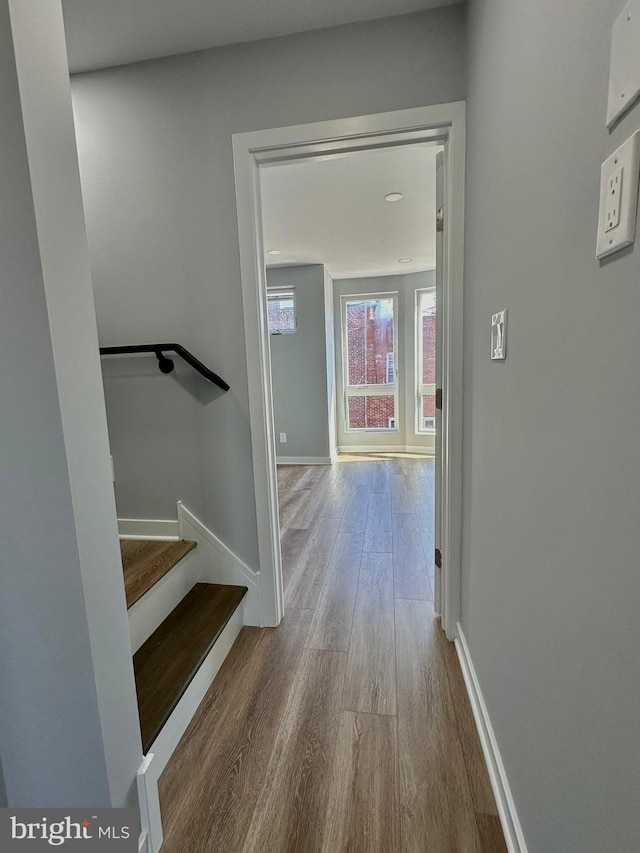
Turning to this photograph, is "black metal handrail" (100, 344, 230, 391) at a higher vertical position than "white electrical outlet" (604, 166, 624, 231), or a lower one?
lower

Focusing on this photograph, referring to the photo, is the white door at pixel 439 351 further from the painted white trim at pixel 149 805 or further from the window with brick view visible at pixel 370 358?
the window with brick view visible at pixel 370 358

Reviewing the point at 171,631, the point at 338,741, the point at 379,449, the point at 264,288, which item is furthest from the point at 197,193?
the point at 379,449

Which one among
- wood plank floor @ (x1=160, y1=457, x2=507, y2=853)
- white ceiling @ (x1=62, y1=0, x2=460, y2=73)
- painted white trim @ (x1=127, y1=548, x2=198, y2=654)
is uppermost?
white ceiling @ (x1=62, y1=0, x2=460, y2=73)

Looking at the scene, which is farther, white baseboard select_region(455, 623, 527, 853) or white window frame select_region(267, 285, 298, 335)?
white window frame select_region(267, 285, 298, 335)

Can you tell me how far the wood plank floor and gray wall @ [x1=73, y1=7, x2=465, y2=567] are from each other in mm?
503

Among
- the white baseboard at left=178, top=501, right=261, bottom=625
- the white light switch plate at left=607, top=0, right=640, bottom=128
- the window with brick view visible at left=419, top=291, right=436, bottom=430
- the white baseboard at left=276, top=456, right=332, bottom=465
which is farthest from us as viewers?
the window with brick view visible at left=419, top=291, right=436, bottom=430

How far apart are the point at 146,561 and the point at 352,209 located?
9.06ft

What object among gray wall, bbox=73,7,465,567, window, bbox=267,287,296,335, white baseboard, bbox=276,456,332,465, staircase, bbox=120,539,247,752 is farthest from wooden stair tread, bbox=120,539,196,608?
window, bbox=267,287,296,335

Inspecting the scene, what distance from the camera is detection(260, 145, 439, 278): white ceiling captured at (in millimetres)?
2262

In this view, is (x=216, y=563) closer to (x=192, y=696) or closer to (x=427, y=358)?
(x=192, y=696)

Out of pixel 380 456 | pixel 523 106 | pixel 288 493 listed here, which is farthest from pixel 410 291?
pixel 523 106

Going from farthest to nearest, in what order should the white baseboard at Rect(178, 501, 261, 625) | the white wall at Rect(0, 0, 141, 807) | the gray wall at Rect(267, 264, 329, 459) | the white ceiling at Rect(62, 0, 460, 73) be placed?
the gray wall at Rect(267, 264, 329, 459) < the white baseboard at Rect(178, 501, 261, 625) < the white ceiling at Rect(62, 0, 460, 73) < the white wall at Rect(0, 0, 141, 807)

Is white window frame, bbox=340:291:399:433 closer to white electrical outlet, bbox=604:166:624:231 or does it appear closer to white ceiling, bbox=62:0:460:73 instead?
white ceiling, bbox=62:0:460:73

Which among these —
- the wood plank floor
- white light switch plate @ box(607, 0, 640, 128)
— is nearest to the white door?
the wood plank floor
